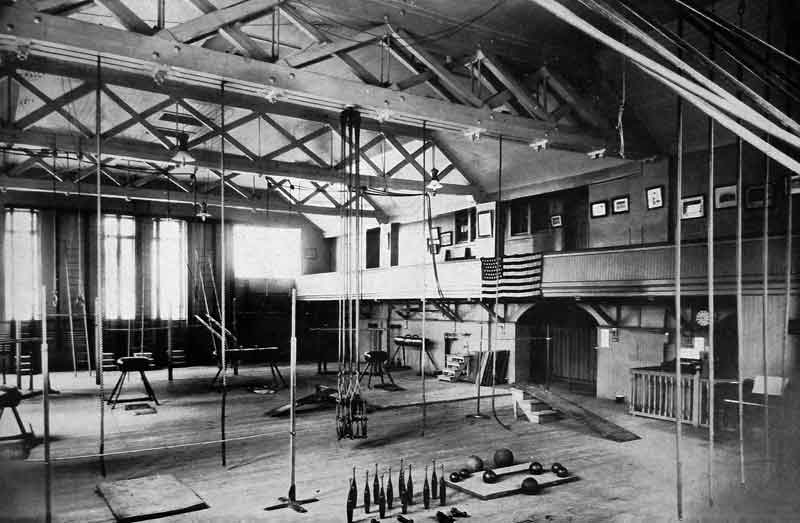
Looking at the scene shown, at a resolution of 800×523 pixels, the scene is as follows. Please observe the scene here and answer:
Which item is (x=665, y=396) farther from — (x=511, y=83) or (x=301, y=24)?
(x=301, y=24)

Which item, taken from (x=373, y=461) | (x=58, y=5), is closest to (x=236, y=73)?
(x=58, y=5)

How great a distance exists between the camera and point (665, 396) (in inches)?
407

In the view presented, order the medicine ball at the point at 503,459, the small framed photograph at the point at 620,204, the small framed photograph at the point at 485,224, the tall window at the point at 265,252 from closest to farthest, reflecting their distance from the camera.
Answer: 1. the medicine ball at the point at 503,459
2. the small framed photograph at the point at 620,204
3. the small framed photograph at the point at 485,224
4. the tall window at the point at 265,252

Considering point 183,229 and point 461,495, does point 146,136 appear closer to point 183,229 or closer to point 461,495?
point 183,229

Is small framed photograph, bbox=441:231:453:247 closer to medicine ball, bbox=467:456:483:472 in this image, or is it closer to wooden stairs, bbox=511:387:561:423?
wooden stairs, bbox=511:387:561:423

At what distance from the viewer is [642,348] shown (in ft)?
39.3

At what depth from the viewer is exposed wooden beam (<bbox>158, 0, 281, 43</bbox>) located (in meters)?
6.55

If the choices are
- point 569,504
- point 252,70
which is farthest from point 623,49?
point 252,70

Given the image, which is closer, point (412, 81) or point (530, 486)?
point (530, 486)

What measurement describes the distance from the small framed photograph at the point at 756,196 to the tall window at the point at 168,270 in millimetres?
16312

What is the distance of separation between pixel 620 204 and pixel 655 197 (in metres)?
0.84

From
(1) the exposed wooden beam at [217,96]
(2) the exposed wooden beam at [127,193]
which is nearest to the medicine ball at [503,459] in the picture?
(1) the exposed wooden beam at [217,96]

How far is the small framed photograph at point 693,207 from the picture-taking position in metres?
11.0

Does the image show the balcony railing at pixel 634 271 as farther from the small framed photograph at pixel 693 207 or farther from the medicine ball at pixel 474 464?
the medicine ball at pixel 474 464
